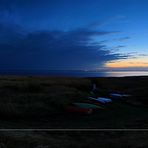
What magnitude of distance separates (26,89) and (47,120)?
1164 centimetres

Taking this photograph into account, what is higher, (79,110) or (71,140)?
(71,140)

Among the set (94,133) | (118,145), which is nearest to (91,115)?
(94,133)

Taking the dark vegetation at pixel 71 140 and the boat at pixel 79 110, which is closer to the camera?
the dark vegetation at pixel 71 140

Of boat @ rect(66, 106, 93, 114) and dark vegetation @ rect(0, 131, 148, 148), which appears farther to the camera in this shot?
boat @ rect(66, 106, 93, 114)

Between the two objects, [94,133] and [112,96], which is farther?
[112,96]

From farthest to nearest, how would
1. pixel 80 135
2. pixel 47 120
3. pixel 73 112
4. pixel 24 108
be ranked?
pixel 73 112
pixel 24 108
pixel 47 120
pixel 80 135

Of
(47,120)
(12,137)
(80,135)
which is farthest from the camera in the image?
(47,120)

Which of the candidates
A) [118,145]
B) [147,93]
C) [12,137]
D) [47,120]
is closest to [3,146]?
[12,137]

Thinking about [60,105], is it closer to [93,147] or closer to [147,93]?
[93,147]

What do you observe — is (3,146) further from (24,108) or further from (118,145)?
(24,108)

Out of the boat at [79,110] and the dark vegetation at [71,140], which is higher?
the dark vegetation at [71,140]

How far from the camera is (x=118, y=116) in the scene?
15.9 meters

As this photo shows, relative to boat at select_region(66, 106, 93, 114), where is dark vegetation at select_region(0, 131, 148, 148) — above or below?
above

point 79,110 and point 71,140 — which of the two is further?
point 79,110
